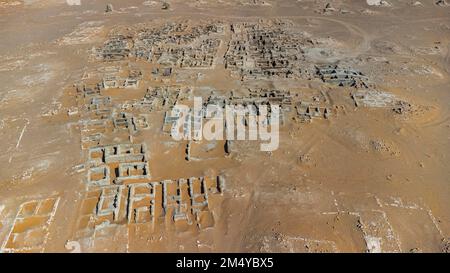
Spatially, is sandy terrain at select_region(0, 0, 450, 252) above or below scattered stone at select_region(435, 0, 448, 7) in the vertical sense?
below

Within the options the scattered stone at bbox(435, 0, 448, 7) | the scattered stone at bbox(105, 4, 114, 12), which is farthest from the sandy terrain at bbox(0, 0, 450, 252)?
the scattered stone at bbox(105, 4, 114, 12)

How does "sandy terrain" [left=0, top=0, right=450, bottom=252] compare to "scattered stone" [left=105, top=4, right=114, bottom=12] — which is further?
"scattered stone" [left=105, top=4, right=114, bottom=12]

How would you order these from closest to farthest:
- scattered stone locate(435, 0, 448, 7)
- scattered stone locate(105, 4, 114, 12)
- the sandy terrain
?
the sandy terrain
scattered stone locate(435, 0, 448, 7)
scattered stone locate(105, 4, 114, 12)

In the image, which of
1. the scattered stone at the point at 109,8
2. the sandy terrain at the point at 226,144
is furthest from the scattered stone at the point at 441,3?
the scattered stone at the point at 109,8

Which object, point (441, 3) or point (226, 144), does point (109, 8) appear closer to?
point (226, 144)

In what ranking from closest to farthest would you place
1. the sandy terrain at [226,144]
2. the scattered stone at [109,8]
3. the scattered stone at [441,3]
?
the sandy terrain at [226,144] < the scattered stone at [441,3] < the scattered stone at [109,8]

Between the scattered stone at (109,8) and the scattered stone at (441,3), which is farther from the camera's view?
the scattered stone at (109,8)

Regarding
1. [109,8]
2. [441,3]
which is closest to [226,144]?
[109,8]

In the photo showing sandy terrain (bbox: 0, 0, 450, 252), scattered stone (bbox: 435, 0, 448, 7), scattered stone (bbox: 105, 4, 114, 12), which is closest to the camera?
sandy terrain (bbox: 0, 0, 450, 252)

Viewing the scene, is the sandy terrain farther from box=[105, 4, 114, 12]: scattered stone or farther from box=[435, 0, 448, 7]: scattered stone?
box=[105, 4, 114, 12]: scattered stone

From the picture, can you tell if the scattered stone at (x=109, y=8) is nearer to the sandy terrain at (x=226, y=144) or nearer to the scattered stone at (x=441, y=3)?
the sandy terrain at (x=226, y=144)

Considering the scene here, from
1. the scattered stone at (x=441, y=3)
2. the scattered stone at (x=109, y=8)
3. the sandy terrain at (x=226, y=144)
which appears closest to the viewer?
the sandy terrain at (x=226, y=144)
